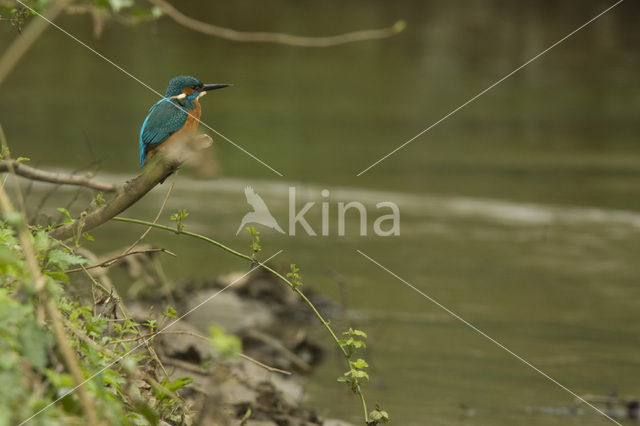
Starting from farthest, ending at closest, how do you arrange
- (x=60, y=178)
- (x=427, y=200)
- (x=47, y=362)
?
1. (x=427, y=200)
2. (x=60, y=178)
3. (x=47, y=362)

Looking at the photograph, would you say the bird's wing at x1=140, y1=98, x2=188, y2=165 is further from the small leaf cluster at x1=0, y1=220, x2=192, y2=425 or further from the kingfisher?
the small leaf cluster at x1=0, y1=220, x2=192, y2=425

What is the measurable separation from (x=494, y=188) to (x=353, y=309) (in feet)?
14.6

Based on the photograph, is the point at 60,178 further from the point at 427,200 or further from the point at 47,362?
the point at 427,200

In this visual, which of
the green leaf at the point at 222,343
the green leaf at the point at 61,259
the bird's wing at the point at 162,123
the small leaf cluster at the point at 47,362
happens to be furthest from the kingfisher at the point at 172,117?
the green leaf at the point at 222,343

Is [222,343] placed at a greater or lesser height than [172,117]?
lesser

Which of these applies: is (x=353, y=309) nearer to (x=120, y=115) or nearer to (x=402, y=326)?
(x=402, y=326)

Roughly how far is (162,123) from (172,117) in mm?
31

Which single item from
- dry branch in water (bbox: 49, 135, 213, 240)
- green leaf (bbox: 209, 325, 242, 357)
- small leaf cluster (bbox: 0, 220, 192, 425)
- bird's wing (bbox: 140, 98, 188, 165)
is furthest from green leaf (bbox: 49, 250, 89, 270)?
bird's wing (bbox: 140, 98, 188, 165)

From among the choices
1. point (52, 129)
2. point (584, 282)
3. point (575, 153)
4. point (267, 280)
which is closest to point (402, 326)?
point (267, 280)

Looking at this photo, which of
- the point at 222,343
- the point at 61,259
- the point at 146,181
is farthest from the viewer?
the point at 146,181

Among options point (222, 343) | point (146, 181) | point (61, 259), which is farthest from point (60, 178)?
point (222, 343)

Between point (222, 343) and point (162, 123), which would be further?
point (162, 123)

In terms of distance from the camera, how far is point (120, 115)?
14086 mm

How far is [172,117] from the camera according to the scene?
2791 mm
